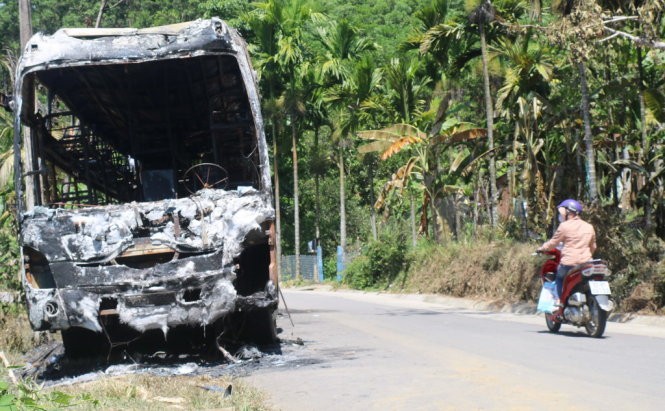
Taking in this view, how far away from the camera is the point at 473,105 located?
28.9 m

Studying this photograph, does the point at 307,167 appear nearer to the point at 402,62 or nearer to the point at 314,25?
the point at 314,25

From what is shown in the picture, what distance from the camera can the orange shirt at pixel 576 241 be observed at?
1143 centimetres

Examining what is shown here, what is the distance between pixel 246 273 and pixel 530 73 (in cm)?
1083

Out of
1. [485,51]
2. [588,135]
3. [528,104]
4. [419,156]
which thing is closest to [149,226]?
[588,135]

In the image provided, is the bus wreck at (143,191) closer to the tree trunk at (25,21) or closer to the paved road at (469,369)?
the paved road at (469,369)

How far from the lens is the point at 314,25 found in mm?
39125

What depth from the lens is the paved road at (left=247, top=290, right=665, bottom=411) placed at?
21.8 ft

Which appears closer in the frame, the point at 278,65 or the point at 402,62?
the point at 402,62

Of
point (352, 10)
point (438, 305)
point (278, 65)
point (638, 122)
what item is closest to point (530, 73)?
point (638, 122)

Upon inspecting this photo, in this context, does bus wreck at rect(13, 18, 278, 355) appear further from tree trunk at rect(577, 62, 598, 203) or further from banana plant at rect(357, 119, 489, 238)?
banana plant at rect(357, 119, 489, 238)

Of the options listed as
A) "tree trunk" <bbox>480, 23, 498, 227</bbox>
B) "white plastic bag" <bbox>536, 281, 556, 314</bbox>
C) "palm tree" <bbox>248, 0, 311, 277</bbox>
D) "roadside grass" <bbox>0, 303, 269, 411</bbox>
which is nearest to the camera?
"roadside grass" <bbox>0, 303, 269, 411</bbox>

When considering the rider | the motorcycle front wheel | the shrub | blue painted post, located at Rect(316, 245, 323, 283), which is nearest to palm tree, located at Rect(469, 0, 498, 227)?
the shrub

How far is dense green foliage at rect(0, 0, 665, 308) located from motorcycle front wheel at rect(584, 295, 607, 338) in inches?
102

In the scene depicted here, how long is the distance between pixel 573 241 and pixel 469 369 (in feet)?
12.9
